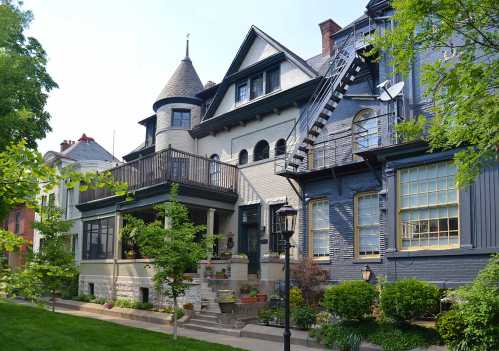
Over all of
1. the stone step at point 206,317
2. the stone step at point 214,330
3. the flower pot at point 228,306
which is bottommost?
the stone step at point 214,330

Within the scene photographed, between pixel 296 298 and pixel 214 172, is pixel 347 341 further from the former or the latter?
pixel 214 172

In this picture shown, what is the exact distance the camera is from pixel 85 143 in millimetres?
38938

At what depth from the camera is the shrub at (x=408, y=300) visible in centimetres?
1141

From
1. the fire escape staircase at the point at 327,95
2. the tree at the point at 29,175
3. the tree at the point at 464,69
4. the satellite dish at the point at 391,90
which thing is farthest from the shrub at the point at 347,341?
the tree at the point at 29,175

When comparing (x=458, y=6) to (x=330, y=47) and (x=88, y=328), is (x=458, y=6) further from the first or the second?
(x=330, y=47)

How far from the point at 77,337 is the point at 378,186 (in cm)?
992

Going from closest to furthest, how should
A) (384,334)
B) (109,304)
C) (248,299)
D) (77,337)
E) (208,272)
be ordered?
(384,334), (77,337), (248,299), (208,272), (109,304)

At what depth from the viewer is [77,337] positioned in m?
12.2

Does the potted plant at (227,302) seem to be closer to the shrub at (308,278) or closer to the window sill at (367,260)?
the shrub at (308,278)

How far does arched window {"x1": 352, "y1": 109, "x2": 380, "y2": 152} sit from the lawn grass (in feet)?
29.0

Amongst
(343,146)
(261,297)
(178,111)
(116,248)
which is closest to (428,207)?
(343,146)

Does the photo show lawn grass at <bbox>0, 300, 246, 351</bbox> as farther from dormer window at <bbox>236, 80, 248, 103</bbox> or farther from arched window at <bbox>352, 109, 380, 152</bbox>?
dormer window at <bbox>236, 80, 248, 103</bbox>

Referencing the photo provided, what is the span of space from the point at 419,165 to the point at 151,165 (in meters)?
11.1

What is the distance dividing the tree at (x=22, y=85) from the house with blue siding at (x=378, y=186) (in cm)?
961
